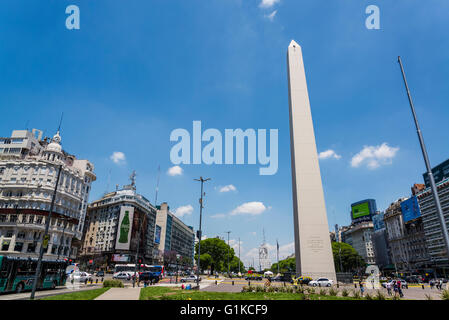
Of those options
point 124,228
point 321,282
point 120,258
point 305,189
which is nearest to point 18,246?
point 120,258

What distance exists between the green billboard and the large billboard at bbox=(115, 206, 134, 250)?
387ft

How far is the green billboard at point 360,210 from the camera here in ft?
444

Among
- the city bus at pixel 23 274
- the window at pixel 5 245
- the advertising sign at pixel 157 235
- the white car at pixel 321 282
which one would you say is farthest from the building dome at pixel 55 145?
the white car at pixel 321 282

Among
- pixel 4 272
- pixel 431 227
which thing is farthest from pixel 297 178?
pixel 431 227

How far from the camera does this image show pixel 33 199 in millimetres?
48969

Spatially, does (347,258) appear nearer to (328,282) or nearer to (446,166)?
(446,166)

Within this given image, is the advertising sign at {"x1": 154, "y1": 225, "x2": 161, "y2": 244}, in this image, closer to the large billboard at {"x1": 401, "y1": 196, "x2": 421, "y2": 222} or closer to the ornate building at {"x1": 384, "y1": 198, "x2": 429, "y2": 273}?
the ornate building at {"x1": 384, "y1": 198, "x2": 429, "y2": 273}

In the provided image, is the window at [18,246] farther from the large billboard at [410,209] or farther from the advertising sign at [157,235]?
the large billboard at [410,209]

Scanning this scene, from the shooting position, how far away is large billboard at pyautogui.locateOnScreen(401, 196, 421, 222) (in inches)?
3184

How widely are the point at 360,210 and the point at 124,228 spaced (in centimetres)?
12057

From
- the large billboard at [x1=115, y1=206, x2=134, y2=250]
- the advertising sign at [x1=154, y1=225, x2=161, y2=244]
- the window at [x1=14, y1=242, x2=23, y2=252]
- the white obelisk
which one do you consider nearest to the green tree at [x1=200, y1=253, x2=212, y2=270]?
the advertising sign at [x1=154, y1=225, x2=161, y2=244]

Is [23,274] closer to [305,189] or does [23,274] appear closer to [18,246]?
[305,189]

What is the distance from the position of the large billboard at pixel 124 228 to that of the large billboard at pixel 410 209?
90.9 meters

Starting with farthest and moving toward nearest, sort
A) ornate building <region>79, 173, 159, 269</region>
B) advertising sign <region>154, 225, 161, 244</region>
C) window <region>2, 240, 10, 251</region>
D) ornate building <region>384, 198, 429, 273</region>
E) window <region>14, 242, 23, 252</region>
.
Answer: advertising sign <region>154, 225, 161, 244</region> → ornate building <region>384, 198, 429, 273</region> → ornate building <region>79, 173, 159, 269</region> → window <region>14, 242, 23, 252</region> → window <region>2, 240, 10, 251</region>
